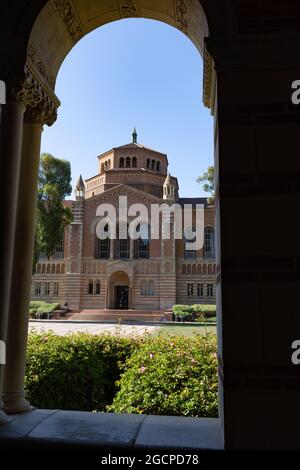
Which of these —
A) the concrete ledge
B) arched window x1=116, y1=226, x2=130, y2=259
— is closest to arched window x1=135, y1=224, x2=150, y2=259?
arched window x1=116, y1=226, x2=130, y2=259

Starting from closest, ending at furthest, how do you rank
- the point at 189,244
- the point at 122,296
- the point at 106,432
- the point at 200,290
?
the point at 106,432 → the point at 200,290 → the point at 122,296 → the point at 189,244

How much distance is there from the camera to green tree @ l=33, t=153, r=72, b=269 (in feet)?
118

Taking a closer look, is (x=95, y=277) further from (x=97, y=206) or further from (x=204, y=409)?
(x=204, y=409)

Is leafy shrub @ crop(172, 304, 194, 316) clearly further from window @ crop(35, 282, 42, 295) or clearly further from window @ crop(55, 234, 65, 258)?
window @ crop(35, 282, 42, 295)

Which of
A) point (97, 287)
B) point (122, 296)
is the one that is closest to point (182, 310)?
point (122, 296)

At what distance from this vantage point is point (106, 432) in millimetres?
2789

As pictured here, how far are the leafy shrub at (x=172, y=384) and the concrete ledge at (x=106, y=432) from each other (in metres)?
1.07

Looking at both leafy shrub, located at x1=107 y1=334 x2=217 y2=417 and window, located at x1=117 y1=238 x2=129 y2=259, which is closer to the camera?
leafy shrub, located at x1=107 y1=334 x2=217 y2=417

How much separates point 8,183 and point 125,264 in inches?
1626

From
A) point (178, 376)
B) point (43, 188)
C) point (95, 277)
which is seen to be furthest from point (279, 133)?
point (95, 277)

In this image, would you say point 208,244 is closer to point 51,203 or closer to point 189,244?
point 189,244

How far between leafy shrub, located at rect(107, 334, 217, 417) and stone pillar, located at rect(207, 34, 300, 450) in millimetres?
1661

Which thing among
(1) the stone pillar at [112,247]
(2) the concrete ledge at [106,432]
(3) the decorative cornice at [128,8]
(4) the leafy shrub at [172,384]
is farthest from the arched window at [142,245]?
(2) the concrete ledge at [106,432]
